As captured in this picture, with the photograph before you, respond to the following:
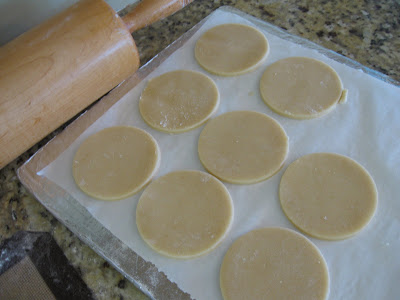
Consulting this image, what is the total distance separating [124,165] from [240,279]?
1.38 ft

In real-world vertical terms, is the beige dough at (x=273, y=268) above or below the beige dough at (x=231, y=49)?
below

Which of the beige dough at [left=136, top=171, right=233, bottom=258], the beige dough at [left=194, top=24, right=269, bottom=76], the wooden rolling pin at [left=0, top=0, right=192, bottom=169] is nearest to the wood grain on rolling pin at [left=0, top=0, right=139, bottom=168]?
the wooden rolling pin at [left=0, top=0, right=192, bottom=169]

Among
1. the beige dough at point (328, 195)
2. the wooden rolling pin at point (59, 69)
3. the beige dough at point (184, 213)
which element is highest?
the wooden rolling pin at point (59, 69)

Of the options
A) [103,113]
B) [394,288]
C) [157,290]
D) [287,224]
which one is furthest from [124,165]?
[394,288]

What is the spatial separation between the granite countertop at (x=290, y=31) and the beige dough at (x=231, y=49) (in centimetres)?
17

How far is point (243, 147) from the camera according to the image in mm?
968

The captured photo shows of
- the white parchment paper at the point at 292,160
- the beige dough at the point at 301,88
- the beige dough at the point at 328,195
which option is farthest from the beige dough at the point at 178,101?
the beige dough at the point at 328,195

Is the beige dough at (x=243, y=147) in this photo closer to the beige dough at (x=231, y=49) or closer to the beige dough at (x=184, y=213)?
the beige dough at (x=184, y=213)

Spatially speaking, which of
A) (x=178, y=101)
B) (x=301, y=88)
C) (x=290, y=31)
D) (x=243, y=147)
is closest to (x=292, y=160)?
(x=243, y=147)

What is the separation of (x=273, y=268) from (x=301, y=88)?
21.8 inches

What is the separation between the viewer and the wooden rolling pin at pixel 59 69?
918 millimetres

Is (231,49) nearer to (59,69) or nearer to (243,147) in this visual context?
(243,147)

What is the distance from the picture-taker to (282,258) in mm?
787

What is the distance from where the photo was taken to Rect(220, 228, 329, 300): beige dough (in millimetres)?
751
